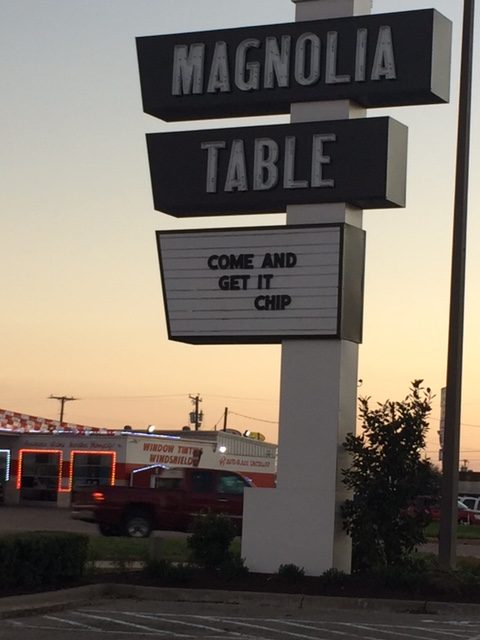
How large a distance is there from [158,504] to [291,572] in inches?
538

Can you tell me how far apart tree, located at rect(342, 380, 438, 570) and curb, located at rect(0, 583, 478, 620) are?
1.70 metres

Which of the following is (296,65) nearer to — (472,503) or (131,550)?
(131,550)

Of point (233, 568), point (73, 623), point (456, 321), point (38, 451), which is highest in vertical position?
point (456, 321)

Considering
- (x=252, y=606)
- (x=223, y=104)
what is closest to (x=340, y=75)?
(x=223, y=104)

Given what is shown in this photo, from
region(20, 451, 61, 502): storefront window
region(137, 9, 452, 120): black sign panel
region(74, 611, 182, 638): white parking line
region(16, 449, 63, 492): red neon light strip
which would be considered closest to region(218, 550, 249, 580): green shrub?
region(74, 611, 182, 638): white parking line

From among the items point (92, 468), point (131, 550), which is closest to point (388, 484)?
point (131, 550)

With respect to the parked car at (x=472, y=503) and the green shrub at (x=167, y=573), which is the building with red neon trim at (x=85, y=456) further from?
the green shrub at (x=167, y=573)

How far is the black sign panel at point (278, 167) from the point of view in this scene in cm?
1878

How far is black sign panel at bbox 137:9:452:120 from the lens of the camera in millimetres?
18766

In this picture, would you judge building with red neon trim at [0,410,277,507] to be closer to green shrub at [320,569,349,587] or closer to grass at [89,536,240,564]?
grass at [89,536,240,564]

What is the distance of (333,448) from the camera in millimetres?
18469

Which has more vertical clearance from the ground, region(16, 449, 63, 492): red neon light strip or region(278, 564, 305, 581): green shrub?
region(16, 449, 63, 492): red neon light strip

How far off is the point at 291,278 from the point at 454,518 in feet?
13.9

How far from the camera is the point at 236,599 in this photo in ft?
54.3
